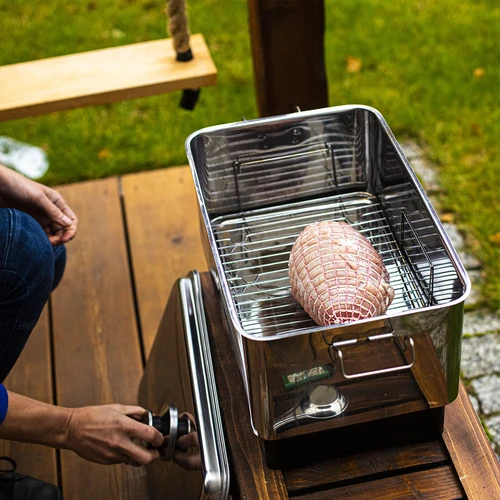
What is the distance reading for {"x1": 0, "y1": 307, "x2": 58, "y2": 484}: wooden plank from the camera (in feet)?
5.63

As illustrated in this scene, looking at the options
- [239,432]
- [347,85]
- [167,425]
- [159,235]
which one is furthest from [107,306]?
[347,85]

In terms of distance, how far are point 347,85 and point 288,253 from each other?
5.45 ft

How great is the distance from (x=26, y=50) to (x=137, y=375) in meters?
1.79

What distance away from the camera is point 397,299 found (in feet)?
3.96

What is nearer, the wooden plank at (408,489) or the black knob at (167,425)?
the wooden plank at (408,489)

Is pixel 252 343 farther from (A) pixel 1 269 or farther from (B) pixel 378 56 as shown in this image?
(B) pixel 378 56

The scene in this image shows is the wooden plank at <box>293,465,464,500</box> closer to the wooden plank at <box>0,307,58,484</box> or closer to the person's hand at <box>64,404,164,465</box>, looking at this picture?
the person's hand at <box>64,404,164,465</box>

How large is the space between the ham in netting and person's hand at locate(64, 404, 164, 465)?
1.16 feet

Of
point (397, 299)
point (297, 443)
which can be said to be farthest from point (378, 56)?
point (297, 443)

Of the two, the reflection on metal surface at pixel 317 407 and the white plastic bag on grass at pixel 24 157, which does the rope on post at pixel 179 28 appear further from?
the reflection on metal surface at pixel 317 407

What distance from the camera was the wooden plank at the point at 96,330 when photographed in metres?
1.69

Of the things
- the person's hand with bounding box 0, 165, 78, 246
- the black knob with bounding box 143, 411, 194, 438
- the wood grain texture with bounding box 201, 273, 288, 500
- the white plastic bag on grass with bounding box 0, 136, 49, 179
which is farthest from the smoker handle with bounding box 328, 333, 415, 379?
the white plastic bag on grass with bounding box 0, 136, 49, 179

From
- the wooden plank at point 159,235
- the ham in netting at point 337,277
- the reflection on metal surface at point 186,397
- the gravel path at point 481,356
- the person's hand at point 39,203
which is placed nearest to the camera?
the ham in netting at point 337,277

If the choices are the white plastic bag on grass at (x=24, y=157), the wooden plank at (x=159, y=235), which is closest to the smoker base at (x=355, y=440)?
the wooden plank at (x=159, y=235)
